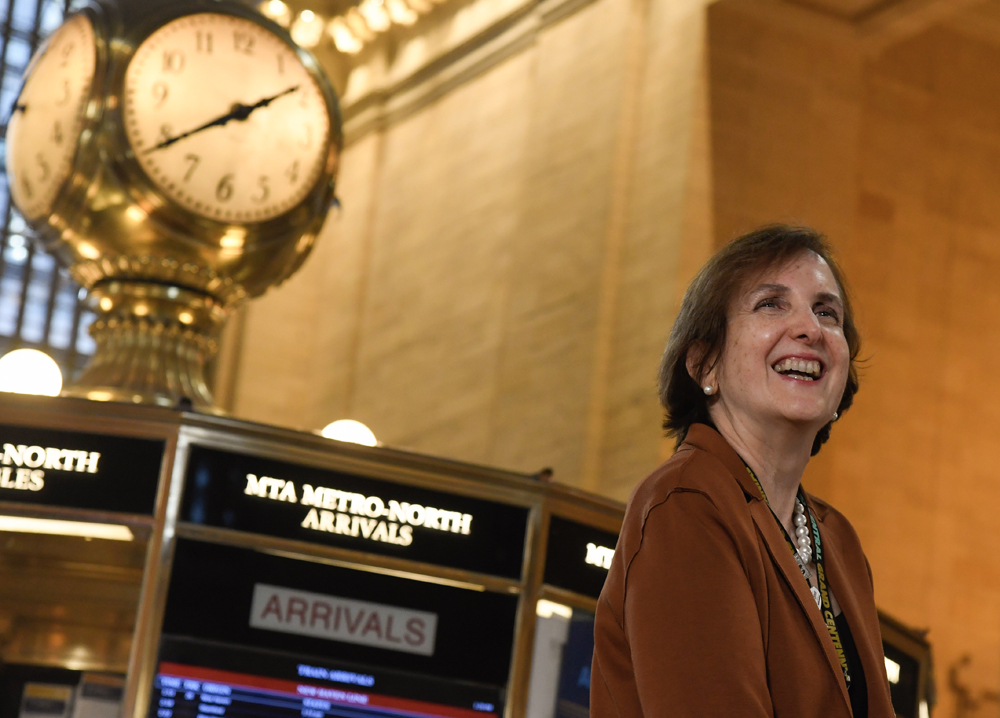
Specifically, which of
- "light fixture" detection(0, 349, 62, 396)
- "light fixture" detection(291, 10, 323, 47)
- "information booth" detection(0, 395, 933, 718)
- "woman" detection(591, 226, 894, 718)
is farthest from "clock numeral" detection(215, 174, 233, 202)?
"light fixture" detection(291, 10, 323, 47)

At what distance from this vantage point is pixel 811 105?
1341cm

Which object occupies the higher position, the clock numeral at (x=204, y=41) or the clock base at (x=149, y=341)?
Result: the clock numeral at (x=204, y=41)

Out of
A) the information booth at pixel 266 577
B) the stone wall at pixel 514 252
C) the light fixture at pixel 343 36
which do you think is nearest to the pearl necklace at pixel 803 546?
the information booth at pixel 266 577

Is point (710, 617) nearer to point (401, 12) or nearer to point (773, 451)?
point (773, 451)

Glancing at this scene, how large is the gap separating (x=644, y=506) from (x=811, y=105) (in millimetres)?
11787

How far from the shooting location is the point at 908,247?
15055 millimetres

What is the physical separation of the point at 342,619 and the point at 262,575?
0.24 m

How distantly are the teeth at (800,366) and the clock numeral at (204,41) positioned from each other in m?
3.26

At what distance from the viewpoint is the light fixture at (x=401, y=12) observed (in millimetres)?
17594

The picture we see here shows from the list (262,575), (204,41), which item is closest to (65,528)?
(262,575)

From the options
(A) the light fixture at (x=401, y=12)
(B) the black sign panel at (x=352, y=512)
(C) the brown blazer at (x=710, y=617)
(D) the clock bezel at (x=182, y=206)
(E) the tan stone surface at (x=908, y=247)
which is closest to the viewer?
(C) the brown blazer at (x=710, y=617)

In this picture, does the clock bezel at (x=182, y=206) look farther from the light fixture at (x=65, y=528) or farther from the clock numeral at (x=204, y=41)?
the light fixture at (x=65, y=528)

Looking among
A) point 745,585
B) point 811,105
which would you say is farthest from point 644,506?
point 811,105

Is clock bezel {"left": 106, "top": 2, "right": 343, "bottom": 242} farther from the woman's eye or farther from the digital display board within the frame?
the woman's eye
